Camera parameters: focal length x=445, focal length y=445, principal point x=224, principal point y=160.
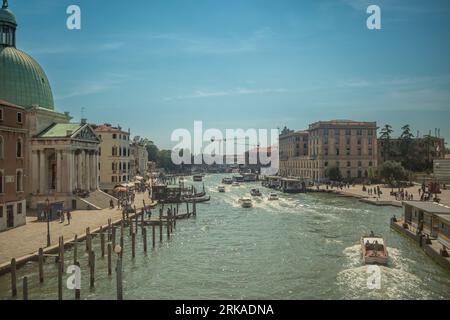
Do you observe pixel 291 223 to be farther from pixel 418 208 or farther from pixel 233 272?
pixel 233 272

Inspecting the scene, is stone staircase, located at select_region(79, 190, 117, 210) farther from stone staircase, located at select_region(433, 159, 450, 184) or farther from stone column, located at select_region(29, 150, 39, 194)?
stone staircase, located at select_region(433, 159, 450, 184)

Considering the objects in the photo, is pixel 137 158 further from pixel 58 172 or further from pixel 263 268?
pixel 263 268

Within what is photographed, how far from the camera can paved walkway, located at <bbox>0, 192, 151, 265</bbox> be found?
105ft

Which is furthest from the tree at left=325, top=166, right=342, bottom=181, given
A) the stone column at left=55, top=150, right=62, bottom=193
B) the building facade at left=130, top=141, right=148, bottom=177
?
the stone column at left=55, top=150, right=62, bottom=193

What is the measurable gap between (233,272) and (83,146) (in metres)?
38.9

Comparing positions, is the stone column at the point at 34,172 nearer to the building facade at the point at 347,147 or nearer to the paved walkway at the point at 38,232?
the paved walkway at the point at 38,232

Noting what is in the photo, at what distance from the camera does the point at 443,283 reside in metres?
27.7

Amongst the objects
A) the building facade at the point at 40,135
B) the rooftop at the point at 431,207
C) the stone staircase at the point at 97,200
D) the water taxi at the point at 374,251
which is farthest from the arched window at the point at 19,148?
the rooftop at the point at 431,207

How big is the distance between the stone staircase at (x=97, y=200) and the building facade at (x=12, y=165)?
14.7 m

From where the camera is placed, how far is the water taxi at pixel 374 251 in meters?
31.2

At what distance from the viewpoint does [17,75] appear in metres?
59.2

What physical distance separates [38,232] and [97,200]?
829 inches

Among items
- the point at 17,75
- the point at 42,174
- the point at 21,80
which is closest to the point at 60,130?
the point at 42,174

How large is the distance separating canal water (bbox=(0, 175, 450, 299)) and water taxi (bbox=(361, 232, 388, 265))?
2.75 ft
